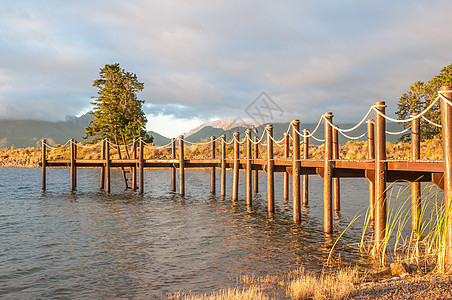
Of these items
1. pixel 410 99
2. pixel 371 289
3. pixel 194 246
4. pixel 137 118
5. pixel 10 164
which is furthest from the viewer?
pixel 10 164

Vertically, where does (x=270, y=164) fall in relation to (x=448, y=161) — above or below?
below

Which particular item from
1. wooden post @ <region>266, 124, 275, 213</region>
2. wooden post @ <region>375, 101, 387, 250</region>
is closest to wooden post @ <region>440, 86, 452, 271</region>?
wooden post @ <region>375, 101, 387, 250</region>

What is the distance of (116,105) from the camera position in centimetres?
5384

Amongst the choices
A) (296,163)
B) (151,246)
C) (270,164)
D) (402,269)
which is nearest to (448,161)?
(402,269)

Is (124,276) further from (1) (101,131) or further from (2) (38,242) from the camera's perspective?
(1) (101,131)

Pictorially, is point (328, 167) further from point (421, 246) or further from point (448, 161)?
point (448, 161)

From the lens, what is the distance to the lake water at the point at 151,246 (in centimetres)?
926

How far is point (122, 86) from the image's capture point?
5484 cm

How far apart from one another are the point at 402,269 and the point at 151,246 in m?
8.15

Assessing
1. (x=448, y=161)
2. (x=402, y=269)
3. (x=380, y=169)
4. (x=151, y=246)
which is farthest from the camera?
(x=151, y=246)

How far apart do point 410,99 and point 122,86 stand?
41.5 meters

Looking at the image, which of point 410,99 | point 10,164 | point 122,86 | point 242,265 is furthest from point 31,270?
point 10,164

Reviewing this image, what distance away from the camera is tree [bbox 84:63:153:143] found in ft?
173

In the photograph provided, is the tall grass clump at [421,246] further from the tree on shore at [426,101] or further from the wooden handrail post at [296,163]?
the tree on shore at [426,101]
